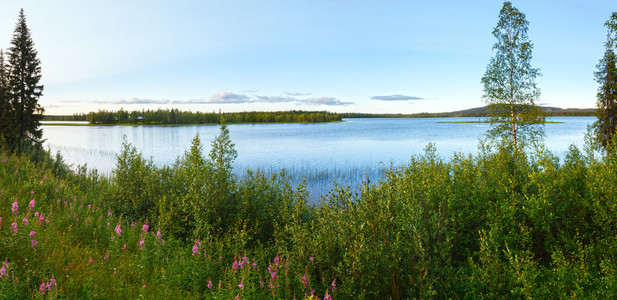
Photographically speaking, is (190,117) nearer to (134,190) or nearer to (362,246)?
(134,190)

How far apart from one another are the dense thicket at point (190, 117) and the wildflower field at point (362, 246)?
13533 centimetres

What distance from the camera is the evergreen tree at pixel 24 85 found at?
97.8 feet

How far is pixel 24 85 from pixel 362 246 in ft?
125

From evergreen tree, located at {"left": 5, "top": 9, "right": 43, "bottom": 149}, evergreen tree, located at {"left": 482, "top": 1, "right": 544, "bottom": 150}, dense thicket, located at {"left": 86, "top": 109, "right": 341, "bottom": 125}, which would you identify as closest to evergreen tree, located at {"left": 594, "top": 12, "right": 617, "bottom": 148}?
evergreen tree, located at {"left": 482, "top": 1, "right": 544, "bottom": 150}

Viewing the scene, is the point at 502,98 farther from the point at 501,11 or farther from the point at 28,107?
the point at 28,107

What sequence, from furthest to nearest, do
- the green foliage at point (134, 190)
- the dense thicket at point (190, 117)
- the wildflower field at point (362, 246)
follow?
the dense thicket at point (190, 117) → the green foliage at point (134, 190) → the wildflower field at point (362, 246)

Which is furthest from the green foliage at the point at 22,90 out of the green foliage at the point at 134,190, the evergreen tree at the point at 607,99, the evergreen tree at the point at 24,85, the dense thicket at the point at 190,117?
the dense thicket at the point at 190,117

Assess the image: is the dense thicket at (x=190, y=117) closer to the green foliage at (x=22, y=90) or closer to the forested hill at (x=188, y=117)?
the forested hill at (x=188, y=117)

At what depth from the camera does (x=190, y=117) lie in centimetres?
15050

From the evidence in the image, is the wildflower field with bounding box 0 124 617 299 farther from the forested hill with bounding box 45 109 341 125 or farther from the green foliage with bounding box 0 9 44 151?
the forested hill with bounding box 45 109 341 125

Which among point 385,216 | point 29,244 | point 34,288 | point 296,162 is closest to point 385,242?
point 385,216

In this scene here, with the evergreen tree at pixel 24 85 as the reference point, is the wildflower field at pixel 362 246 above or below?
below

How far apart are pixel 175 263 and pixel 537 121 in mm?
29113

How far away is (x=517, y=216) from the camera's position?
21.6ft
